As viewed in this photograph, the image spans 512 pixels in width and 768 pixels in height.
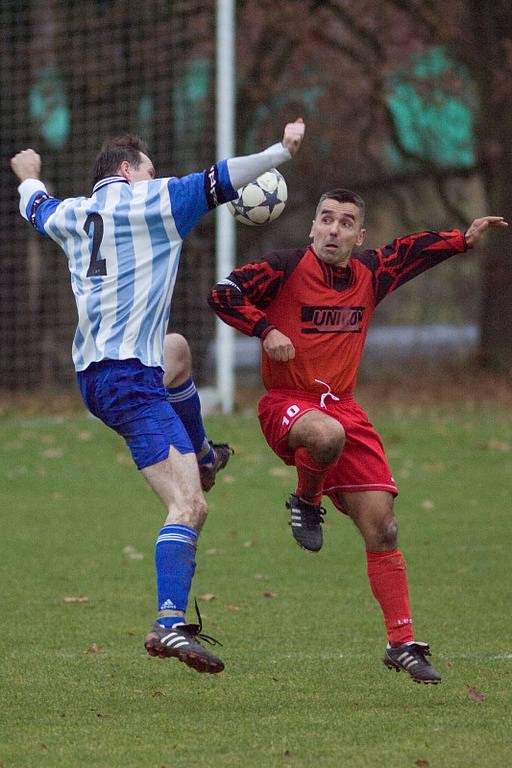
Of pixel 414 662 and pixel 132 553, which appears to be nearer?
pixel 414 662

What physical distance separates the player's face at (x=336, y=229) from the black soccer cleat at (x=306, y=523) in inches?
42.1

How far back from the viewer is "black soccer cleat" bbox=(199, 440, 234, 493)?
20.9 ft

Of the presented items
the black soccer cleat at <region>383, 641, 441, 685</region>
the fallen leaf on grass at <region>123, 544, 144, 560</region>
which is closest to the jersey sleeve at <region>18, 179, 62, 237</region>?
the black soccer cleat at <region>383, 641, 441, 685</region>

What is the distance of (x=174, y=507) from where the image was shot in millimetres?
5215

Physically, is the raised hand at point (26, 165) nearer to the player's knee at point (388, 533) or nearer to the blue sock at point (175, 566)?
the blue sock at point (175, 566)

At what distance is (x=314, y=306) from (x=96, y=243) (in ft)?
3.37

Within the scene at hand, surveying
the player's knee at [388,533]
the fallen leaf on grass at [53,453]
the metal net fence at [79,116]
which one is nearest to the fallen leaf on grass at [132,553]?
the player's knee at [388,533]

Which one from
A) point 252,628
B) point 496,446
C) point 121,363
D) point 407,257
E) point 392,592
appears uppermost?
point 407,257

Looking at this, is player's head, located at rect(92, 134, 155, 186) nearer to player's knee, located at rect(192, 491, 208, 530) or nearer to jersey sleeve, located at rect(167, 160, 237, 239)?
jersey sleeve, located at rect(167, 160, 237, 239)

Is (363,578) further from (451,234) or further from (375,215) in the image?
(375,215)

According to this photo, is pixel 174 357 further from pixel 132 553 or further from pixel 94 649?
pixel 132 553

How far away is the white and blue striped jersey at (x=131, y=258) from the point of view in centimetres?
534

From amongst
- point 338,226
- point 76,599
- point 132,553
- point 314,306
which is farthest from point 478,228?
point 132,553

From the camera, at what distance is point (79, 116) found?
728 inches
